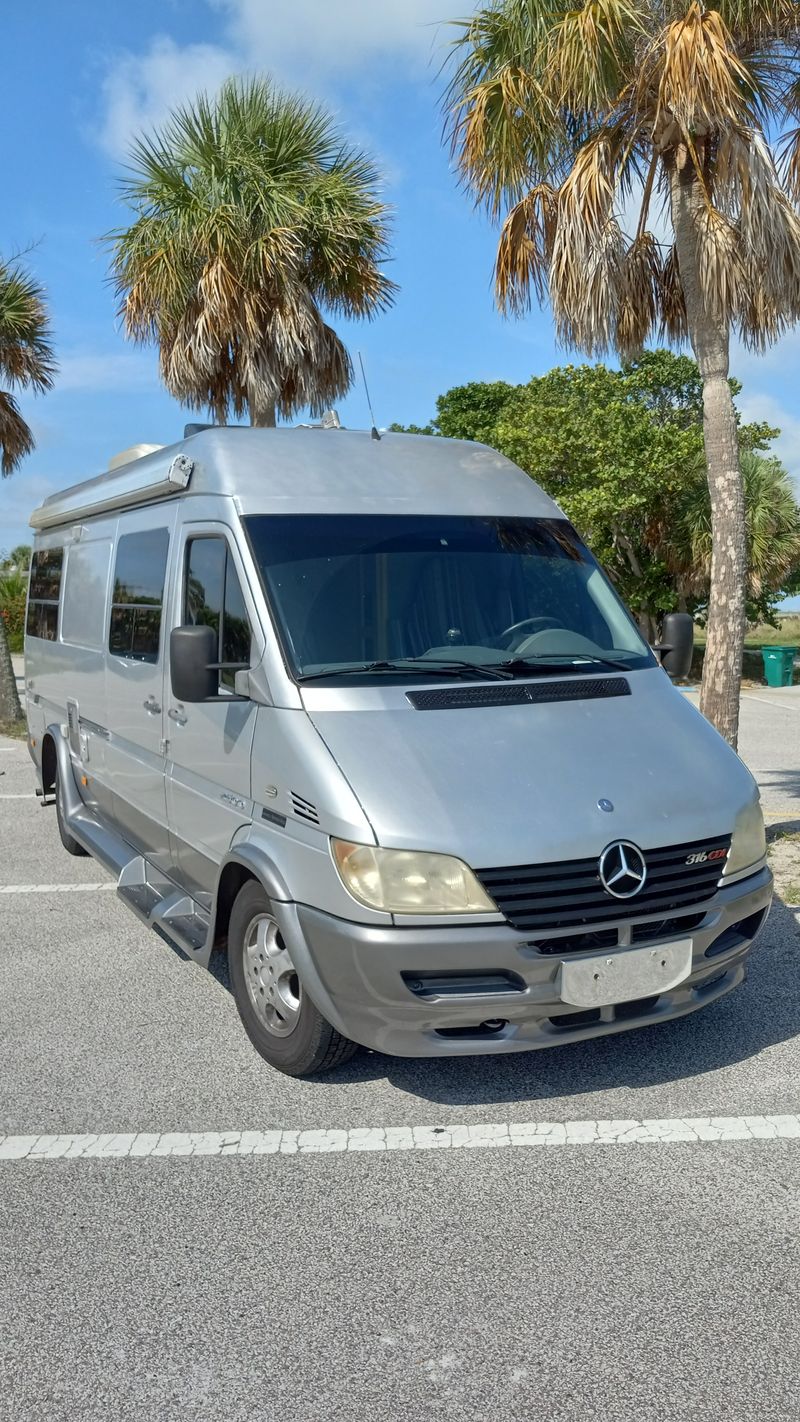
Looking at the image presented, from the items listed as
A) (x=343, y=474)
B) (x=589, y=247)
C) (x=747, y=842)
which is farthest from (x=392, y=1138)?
(x=589, y=247)

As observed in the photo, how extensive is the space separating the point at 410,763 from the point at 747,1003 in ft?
7.18

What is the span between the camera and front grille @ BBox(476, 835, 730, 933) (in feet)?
12.5

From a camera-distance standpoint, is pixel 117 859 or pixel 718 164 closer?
pixel 117 859

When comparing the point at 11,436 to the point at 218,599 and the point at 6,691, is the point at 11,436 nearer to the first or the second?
the point at 6,691

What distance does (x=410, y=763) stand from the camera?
4.04 m

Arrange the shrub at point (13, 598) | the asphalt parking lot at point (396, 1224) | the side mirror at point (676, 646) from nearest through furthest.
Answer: the asphalt parking lot at point (396, 1224)
the side mirror at point (676, 646)
the shrub at point (13, 598)

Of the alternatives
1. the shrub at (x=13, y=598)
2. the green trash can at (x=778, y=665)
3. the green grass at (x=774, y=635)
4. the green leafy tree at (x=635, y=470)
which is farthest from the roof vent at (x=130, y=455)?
the green grass at (x=774, y=635)

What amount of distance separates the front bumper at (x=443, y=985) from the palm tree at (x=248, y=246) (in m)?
10.3

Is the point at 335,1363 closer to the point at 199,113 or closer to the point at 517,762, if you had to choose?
the point at 517,762

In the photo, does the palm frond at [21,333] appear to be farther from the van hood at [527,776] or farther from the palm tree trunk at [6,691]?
the van hood at [527,776]

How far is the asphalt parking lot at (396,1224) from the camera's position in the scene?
2744mm

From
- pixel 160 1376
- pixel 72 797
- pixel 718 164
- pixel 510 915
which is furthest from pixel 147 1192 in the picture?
pixel 718 164

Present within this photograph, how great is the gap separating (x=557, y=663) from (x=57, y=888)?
4.20 meters

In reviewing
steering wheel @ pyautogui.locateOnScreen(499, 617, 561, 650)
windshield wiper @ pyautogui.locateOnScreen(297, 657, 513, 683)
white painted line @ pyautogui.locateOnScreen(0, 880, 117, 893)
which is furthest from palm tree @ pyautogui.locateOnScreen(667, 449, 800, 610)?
windshield wiper @ pyautogui.locateOnScreen(297, 657, 513, 683)
